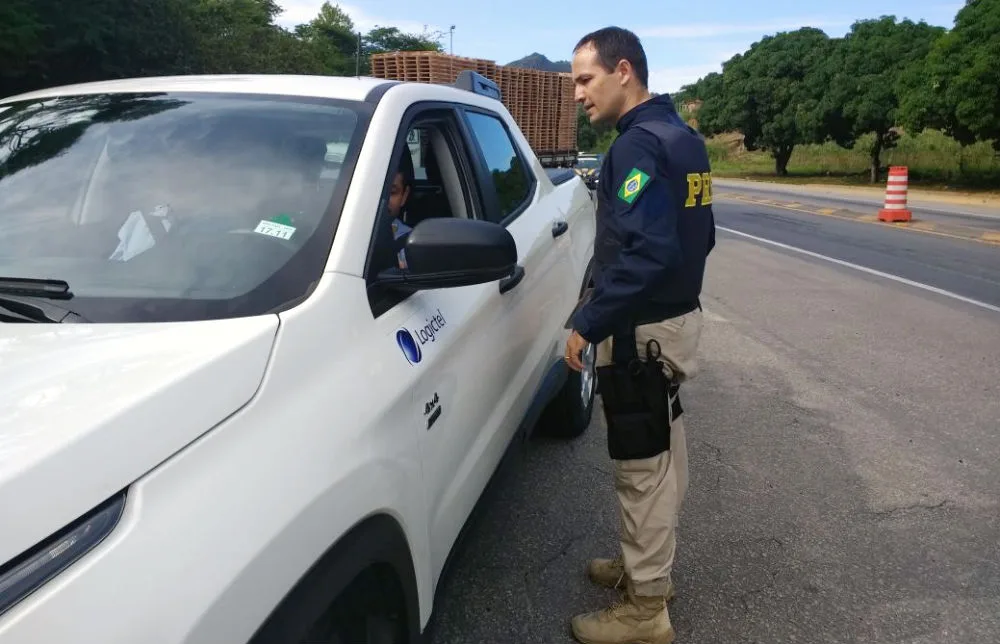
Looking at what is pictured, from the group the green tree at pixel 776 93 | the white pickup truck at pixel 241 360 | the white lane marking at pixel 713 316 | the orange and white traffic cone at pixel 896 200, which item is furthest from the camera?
the green tree at pixel 776 93

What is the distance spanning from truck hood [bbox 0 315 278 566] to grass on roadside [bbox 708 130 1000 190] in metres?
31.5

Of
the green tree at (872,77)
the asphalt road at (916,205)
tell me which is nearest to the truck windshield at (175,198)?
the asphalt road at (916,205)

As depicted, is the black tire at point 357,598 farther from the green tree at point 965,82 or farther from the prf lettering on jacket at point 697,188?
the green tree at point 965,82

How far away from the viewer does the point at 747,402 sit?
16.9ft

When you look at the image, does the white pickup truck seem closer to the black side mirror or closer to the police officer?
the black side mirror

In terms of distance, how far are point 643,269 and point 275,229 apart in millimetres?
1014

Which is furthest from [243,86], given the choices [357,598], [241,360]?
[357,598]

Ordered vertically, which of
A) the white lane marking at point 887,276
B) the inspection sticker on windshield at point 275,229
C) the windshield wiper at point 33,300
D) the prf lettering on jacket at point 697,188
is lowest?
the white lane marking at point 887,276

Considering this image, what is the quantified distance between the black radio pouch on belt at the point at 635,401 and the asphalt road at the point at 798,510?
0.52 metres

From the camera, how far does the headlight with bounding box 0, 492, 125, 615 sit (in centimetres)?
110

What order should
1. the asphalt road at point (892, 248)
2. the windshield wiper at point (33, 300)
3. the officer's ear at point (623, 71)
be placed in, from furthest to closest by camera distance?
the asphalt road at point (892, 248) → the officer's ear at point (623, 71) → the windshield wiper at point (33, 300)

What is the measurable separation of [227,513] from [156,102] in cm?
166

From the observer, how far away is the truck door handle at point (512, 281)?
112 inches

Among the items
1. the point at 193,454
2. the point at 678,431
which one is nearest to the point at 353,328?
the point at 193,454
